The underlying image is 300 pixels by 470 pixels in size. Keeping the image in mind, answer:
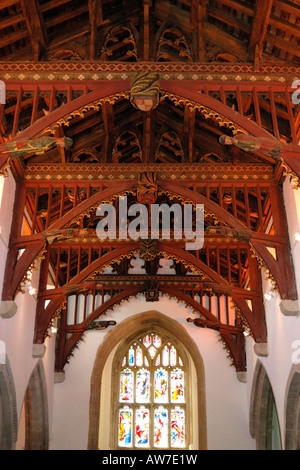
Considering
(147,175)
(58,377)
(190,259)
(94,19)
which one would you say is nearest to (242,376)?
(190,259)

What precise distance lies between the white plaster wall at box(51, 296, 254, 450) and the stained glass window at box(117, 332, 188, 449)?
114 cm

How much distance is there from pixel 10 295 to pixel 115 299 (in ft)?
21.1

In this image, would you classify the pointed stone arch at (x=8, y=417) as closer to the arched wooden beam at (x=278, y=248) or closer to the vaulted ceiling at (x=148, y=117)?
the vaulted ceiling at (x=148, y=117)

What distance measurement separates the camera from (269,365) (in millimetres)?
12875

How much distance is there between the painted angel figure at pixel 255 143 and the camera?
7613 millimetres

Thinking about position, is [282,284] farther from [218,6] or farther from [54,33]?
[54,33]

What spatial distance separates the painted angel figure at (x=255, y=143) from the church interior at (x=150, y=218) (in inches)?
0.8

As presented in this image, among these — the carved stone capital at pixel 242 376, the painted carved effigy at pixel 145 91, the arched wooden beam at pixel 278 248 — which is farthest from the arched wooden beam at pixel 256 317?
the painted carved effigy at pixel 145 91

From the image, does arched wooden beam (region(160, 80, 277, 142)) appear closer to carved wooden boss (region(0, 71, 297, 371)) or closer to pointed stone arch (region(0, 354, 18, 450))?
carved wooden boss (region(0, 71, 297, 371))

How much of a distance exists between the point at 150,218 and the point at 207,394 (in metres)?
5.61

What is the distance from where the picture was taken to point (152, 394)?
17.1 m

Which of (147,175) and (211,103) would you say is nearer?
(211,103)

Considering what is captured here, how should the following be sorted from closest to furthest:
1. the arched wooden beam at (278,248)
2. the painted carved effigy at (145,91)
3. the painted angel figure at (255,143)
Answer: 1. the painted angel figure at (255,143)
2. the painted carved effigy at (145,91)
3. the arched wooden beam at (278,248)

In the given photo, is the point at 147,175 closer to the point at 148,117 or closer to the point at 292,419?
the point at 148,117
